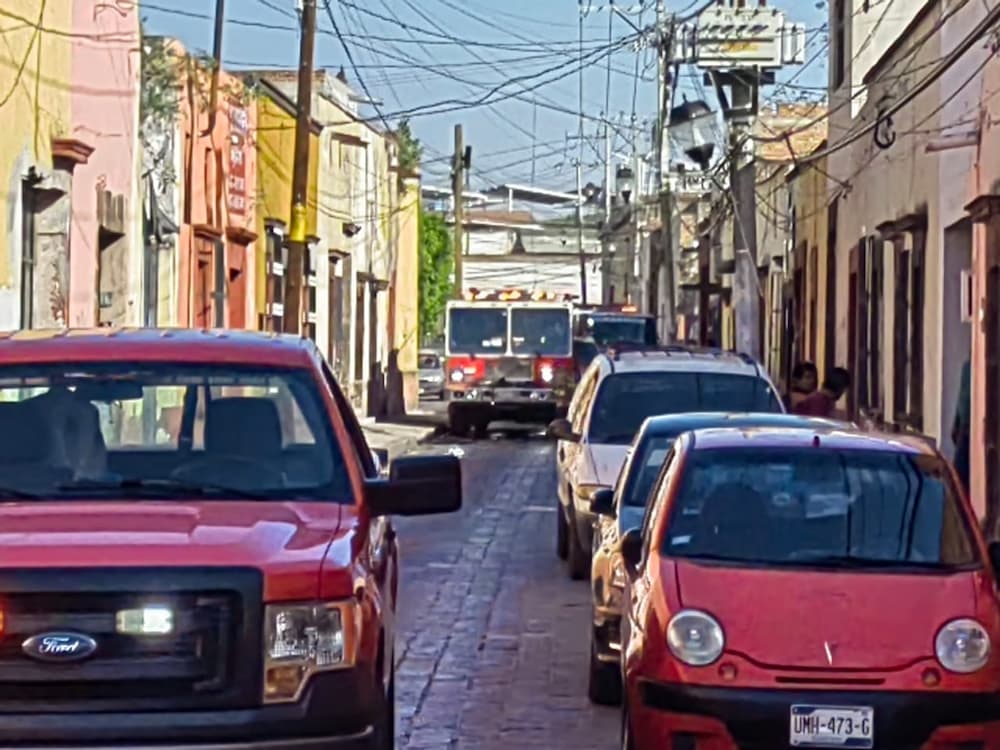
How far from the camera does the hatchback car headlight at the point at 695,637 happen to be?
7.88 metres

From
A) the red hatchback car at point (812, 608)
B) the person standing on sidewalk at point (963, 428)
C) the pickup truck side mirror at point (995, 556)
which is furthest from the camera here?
the person standing on sidewalk at point (963, 428)

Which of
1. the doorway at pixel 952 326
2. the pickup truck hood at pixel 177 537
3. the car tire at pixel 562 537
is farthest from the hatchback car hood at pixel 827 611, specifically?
the doorway at pixel 952 326

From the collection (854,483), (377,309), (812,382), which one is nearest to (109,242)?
(812,382)

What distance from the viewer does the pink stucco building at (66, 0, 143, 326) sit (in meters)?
24.1

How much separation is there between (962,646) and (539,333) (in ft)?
107

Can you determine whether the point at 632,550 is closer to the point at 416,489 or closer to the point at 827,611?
the point at 827,611

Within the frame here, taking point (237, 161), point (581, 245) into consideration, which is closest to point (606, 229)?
point (581, 245)

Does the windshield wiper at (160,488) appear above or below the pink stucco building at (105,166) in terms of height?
below

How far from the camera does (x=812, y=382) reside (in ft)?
57.7

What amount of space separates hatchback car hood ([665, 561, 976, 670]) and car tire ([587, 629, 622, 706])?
2.66 metres

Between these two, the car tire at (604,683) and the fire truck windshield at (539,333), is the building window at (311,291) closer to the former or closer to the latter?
the fire truck windshield at (539,333)

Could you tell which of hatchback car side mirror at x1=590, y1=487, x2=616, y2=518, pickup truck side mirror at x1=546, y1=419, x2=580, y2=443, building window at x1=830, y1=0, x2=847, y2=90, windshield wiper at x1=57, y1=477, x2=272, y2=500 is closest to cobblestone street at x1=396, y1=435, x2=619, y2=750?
hatchback car side mirror at x1=590, y1=487, x2=616, y2=518

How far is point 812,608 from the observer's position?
26.1 ft

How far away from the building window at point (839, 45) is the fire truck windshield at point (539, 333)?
9.64m
